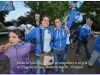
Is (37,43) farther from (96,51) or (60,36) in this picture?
(96,51)

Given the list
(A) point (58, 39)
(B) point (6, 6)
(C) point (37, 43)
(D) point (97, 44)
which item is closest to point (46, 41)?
(C) point (37, 43)

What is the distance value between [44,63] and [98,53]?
738mm

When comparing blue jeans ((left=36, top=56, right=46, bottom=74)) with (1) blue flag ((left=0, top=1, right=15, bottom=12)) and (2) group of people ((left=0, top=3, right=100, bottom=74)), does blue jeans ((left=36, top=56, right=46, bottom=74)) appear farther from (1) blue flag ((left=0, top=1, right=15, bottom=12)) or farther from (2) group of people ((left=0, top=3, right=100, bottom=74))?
(1) blue flag ((left=0, top=1, right=15, bottom=12))

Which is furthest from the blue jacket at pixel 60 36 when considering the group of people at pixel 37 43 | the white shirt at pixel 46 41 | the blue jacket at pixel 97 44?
the blue jacket at pixel 97 44

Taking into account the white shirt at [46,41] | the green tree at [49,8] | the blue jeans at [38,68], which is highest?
the green tree at [49,8]

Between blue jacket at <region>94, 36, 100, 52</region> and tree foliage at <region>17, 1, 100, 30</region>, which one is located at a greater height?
tree foliage at <region>17, 1, 100, 30</region>

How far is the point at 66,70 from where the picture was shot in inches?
66.4

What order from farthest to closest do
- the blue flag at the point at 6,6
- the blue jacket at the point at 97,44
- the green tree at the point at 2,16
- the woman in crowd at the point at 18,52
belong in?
the blue jacket at the point at 97,44, the green tree at the point at 2,16, the blue flag at the point at 6,6, the woman in crowd at the point at 18,52

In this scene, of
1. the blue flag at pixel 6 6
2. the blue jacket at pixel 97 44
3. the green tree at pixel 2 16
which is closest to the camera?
the blue flag at pixel 6 6

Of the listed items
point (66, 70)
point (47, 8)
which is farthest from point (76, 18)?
point (66, 70)

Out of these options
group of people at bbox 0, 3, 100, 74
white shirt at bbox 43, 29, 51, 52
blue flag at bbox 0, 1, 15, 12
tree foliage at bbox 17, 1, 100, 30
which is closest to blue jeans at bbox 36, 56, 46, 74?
group of people at bbox 0, 3, 100, 74

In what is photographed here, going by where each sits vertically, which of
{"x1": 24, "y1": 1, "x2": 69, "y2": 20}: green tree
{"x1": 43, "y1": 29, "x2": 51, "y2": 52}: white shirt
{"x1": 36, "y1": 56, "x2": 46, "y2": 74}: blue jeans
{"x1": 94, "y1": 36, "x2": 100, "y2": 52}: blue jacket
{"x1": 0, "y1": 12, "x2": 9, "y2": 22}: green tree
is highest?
{"x1": 24, "y1": 1, "x2": 69, "y2": 20}: green tree

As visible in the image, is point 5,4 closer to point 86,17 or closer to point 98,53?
point 86,17

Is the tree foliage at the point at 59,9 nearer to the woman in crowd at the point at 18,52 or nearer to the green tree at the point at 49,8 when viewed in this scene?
the green tree at the point at 49,8
